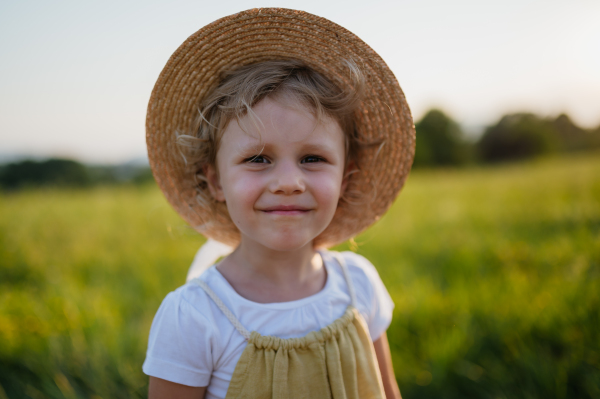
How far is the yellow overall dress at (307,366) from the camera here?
1262 mm

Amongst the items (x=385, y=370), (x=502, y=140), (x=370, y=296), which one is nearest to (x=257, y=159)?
(x=370, y=296)

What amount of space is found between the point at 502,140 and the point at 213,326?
2227 cm

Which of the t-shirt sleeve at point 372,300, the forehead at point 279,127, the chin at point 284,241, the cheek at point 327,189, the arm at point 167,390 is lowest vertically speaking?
the arm at point 167,390

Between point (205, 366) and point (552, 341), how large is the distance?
89.0 inches

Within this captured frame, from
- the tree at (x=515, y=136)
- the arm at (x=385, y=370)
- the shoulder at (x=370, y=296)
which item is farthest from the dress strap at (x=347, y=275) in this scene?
the tree at (x=515, y=136)

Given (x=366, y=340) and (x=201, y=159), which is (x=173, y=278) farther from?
(x=366, y=340)

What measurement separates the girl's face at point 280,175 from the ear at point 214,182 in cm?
18

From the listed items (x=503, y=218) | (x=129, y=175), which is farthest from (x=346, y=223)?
(x=129, y=175)

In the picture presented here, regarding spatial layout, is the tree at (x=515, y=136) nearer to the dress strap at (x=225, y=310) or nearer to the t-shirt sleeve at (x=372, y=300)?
the t-shirt sleeve at (x=372, y=300)

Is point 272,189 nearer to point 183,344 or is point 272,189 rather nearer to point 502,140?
point 183,344

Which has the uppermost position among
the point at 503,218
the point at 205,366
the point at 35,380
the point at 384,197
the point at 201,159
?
the point at 201,159

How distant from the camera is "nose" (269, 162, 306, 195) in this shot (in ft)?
4.12

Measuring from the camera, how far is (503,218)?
197 inches

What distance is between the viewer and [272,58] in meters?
1.46
